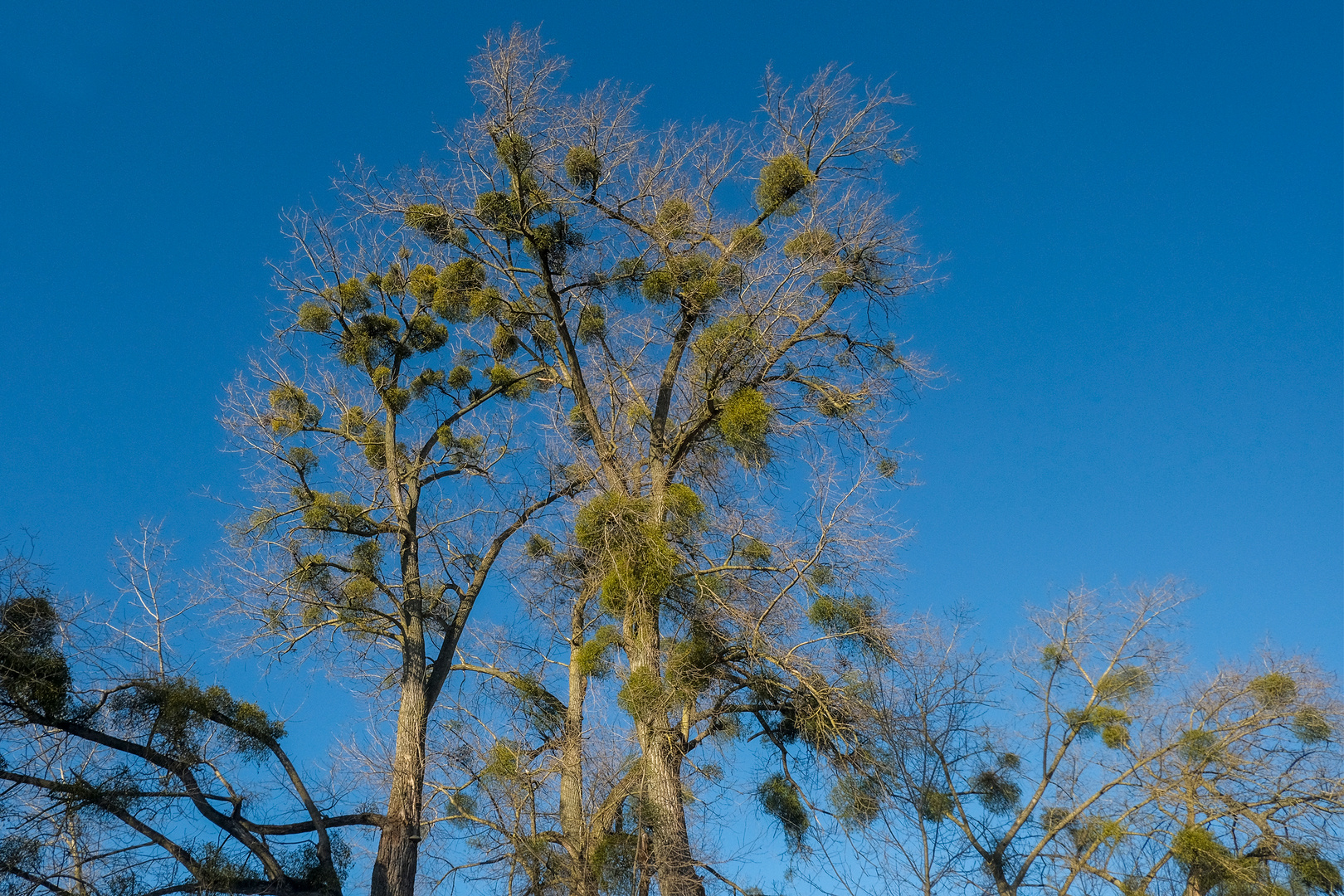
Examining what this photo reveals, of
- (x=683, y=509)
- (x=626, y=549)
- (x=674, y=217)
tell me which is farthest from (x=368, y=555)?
(x=674, y=217)

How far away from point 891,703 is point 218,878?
16.5 ft

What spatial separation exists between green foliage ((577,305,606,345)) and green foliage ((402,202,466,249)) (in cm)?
133

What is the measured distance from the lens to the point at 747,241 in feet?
31.4

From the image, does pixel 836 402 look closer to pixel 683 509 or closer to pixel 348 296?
pixel 683 509

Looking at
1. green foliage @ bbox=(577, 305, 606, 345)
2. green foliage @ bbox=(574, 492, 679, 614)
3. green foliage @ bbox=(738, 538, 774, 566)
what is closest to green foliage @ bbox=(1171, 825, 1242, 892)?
green foliage @ bbox=(738, 538, 774, 566)

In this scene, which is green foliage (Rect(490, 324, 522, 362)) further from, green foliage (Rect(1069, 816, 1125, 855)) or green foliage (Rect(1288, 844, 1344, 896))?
green foliage (Rect(1288, 844, 1344, 896))

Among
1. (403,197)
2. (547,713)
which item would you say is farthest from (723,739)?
(403,197)

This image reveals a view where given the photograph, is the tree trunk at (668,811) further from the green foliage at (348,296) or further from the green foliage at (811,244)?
the green foliage at (348,296)

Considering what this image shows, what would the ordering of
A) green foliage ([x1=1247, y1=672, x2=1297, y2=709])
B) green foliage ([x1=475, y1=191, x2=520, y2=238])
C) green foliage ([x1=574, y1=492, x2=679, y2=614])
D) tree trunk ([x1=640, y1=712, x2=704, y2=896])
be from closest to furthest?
tree trunk ([x1=640, y1=712, x2=704, y2=896]) < green foliage ([x1=574, y1=492, x2=679, y2=614]) < green foliage ([x1=475, y1=191, x2=520, y2=238]) < green foliage ([x1=1247, y1=672, x2=1297, y2=709])

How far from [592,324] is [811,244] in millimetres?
2279

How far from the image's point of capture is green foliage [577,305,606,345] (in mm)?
10234

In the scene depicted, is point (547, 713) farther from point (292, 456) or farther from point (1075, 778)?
point (1075, 778)

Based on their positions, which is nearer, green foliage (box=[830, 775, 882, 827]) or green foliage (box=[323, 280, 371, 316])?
green foliage (box=[830, 775, 882, 827])

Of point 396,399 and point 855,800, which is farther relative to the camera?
point 396,399
